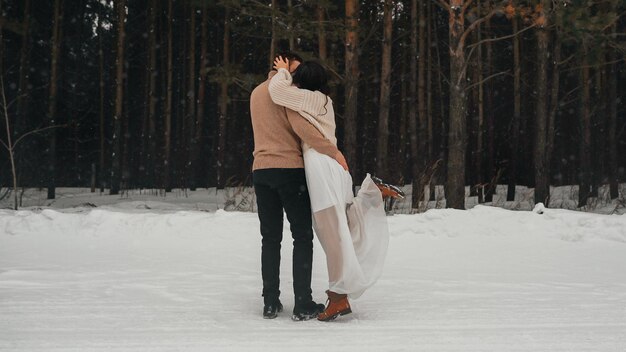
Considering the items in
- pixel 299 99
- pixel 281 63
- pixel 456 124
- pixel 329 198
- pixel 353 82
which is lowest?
pixel 329 198

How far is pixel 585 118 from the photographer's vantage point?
18.7m

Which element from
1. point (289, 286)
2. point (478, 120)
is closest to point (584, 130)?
point (478, 120)

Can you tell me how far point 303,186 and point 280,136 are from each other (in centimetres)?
38

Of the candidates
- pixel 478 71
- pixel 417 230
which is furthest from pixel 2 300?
pixel 478 71

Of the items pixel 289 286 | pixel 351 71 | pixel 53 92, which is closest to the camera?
pixel 289 286

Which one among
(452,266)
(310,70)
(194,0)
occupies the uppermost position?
(194,0)

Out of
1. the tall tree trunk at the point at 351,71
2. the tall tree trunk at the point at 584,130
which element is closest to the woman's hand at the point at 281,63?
the tall tree trunk at the point at 351,71

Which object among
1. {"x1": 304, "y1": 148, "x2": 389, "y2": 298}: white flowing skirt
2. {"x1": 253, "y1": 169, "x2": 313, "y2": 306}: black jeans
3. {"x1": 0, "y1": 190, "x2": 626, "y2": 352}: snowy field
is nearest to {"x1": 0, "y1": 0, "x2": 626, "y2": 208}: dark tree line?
{"x1": 0, "y1": 190, "x2": 626, "y2": 352}: snowy field

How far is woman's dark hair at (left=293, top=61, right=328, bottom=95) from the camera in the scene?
4.57 metres

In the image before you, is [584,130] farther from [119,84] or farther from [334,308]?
[334,308]

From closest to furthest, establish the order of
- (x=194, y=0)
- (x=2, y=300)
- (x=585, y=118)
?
1. (x=2, y=300)
2. (x=585, y=118)
3. (x=194, y=0)

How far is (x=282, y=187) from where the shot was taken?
4438 mm

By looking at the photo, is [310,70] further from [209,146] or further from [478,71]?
[209,146]

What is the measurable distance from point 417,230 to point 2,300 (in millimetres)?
5906
